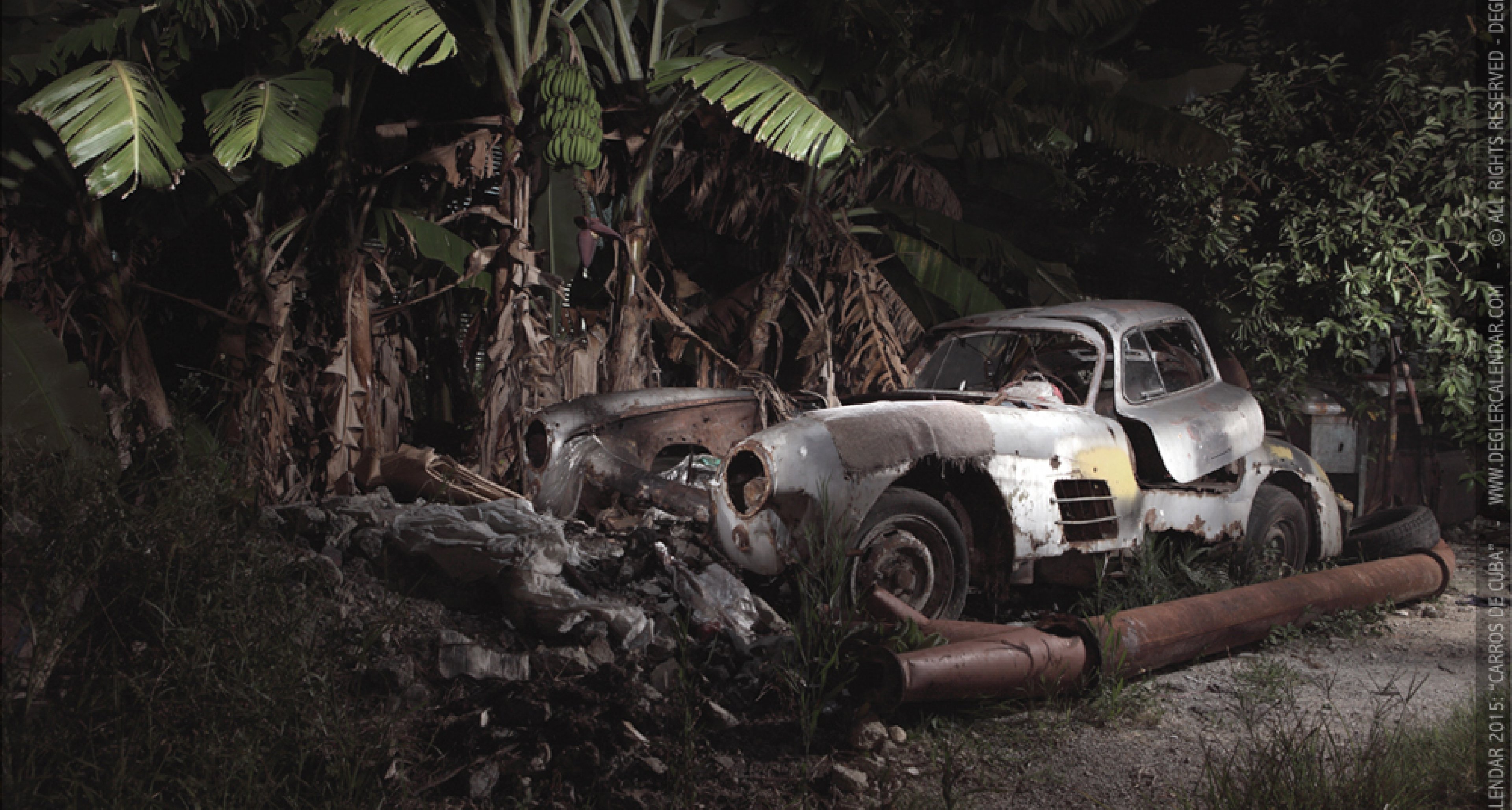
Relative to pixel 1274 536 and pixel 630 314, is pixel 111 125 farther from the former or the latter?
pixel 1274 536

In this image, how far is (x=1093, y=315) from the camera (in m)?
4.91

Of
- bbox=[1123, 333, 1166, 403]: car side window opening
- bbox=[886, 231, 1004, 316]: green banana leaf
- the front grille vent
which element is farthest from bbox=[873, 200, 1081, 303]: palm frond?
the front grille vent

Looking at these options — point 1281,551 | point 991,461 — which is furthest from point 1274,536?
point 991,461

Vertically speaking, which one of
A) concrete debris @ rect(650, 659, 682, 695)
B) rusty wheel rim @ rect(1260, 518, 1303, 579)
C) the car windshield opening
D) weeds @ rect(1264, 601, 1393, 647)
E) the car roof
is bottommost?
weeds @ rect(1264, 601, 1393, 647)

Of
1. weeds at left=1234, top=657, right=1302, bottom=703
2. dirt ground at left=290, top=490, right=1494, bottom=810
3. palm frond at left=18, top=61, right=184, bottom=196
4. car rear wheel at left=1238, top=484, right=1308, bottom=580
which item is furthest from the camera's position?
car rear wheel at left=1238, top=484, right=1308, bottom=580

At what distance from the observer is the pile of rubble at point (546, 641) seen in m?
2.61

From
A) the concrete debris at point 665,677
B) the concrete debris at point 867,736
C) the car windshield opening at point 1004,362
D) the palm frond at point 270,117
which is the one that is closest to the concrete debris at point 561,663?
the concrete debris at point 665,677

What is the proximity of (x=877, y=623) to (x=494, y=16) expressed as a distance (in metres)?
4.39

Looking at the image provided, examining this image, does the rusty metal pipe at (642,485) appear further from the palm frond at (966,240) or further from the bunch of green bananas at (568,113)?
the palm frond at (966,240)

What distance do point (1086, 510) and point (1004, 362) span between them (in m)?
1.21

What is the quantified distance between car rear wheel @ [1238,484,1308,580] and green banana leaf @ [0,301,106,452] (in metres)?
5.51

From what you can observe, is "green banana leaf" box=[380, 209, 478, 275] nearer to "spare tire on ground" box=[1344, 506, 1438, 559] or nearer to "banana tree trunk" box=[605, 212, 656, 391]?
"banana tree trunk" box=[605, 212, 656, 391]

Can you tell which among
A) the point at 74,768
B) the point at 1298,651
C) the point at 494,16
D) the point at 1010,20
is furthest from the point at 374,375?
the point at 1298,651

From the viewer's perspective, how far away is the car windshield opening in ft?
17.2
